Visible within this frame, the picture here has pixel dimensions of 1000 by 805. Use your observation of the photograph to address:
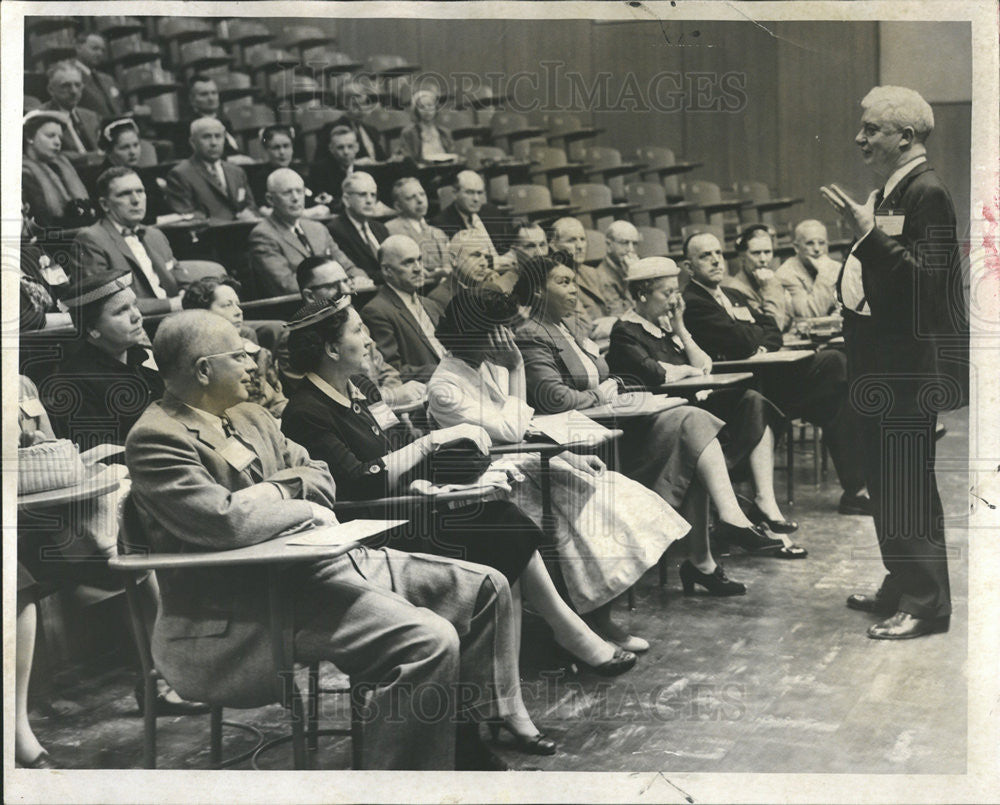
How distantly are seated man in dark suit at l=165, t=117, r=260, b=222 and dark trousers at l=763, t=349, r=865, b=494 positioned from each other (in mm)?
2431

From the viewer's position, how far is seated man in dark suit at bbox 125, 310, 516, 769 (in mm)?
4605

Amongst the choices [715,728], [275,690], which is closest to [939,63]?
[715,728]

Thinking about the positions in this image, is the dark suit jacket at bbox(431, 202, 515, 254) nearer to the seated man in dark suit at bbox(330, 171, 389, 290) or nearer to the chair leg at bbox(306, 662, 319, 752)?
the seated man in dark suit at bbox(330, 171, 389, 290)

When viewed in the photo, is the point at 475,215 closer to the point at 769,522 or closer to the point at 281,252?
the point at 281,252

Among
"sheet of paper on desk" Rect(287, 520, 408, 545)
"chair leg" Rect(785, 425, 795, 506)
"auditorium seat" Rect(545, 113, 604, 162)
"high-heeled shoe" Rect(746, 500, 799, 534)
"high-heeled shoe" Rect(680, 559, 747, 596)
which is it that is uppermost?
"auditorium seat" Rect(545, 113, 604, 162)

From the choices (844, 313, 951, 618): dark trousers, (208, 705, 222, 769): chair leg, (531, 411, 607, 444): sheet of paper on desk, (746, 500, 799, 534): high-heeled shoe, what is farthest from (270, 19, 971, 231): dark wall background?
(208, 705, 222, 769): chair leg

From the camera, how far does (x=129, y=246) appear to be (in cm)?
493

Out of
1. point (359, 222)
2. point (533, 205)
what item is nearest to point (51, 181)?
point (359, 222)

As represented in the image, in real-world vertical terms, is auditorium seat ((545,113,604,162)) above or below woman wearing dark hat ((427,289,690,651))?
above

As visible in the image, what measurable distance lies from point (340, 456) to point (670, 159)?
6.18 ft

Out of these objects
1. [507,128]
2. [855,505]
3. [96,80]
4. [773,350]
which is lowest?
A: [855,505]

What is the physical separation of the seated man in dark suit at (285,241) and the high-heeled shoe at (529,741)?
1.96 m

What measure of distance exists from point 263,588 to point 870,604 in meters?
2.52

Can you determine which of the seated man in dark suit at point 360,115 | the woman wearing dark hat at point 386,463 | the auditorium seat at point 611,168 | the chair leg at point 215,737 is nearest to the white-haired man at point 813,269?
the auditorium seat at point 611,168
